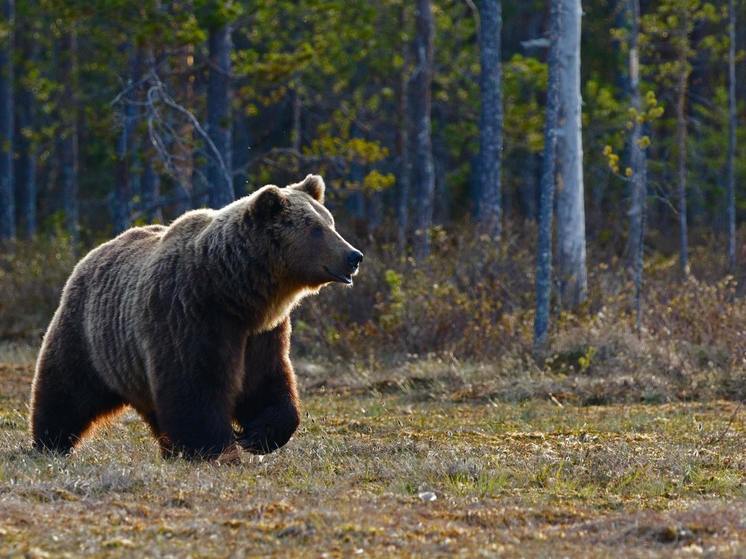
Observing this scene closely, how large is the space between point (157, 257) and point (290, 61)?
10.5 m

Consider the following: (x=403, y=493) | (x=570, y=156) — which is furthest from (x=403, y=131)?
(x=403, y=493)

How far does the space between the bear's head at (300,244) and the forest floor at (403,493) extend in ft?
3.72

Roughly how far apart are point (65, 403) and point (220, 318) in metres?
1.52

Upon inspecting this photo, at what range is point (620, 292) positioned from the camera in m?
15.9

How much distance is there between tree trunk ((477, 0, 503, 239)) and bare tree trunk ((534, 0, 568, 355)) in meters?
6.33

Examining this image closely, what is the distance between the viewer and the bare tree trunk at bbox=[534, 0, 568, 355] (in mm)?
12938

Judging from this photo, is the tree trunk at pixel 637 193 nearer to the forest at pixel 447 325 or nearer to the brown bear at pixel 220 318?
the forest at pixel 447 325

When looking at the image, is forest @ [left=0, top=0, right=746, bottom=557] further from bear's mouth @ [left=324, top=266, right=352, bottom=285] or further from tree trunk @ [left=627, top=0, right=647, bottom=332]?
bear's mouth @ [left=324, top=266, right=352, bottom=285]

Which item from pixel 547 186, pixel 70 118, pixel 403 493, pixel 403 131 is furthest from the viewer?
pixel 403 131

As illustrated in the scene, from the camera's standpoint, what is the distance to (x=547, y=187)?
1321 centimetres

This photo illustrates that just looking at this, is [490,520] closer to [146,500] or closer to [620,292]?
[146,500]

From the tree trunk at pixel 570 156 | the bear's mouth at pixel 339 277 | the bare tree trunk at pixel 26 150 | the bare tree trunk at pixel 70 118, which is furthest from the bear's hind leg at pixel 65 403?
the bare tree trunk at pixel 26 150

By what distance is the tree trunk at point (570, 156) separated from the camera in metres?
16.1

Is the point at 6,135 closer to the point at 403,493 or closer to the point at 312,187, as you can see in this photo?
the point at 312,187
